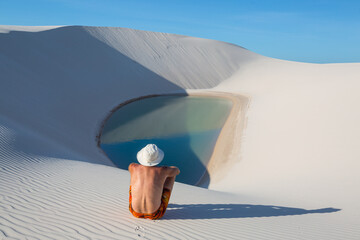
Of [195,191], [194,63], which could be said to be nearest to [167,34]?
[194,63]

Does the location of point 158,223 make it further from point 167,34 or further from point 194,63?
point 167,34

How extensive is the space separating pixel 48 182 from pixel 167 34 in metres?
33.0

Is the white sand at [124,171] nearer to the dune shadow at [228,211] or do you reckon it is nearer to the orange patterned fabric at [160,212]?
the dune shadow at [228,211]

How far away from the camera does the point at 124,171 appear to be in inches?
333

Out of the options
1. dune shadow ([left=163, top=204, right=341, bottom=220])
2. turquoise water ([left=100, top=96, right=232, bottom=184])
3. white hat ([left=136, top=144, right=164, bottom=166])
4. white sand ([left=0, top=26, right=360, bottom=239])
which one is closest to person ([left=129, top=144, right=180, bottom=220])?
white hat ([left=136, top=144, right=164, bottom=166])

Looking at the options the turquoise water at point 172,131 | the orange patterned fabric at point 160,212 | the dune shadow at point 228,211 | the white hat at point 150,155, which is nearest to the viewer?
the white hat at point 150,155

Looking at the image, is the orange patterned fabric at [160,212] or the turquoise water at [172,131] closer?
the orange patterned fabric at [160,212]

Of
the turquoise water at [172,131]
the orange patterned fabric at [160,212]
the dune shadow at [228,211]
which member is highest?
the turquoise water at [172,131]

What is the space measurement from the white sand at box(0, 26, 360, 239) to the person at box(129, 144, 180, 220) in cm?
23

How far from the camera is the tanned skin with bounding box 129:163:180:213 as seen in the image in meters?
4.45

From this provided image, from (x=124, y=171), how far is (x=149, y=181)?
4.16 metres

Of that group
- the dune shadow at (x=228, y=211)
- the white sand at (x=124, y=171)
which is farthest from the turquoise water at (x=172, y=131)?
the dune shadow at (x=228, y=211)

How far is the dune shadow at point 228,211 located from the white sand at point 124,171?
0.02 m

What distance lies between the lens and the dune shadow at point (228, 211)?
5062 millimetres
